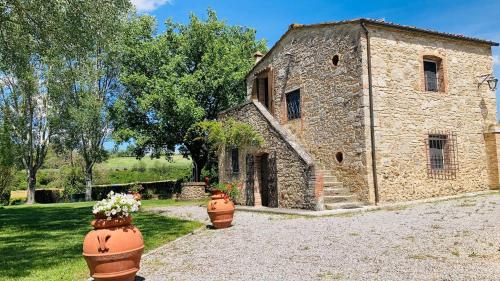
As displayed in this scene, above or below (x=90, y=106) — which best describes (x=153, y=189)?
below

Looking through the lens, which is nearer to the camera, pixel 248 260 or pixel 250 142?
pixel 248 260

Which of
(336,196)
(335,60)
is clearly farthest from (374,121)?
(335,60)

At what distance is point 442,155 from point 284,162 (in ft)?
18.6

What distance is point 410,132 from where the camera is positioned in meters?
13.2

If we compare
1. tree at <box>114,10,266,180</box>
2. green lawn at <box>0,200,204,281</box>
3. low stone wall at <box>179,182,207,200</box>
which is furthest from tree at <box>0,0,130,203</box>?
low stone wall at <box>179,182,207,200</box>

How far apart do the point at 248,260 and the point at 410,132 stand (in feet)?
30.1

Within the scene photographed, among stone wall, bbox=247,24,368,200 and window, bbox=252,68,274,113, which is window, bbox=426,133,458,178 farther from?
window, bbox=252,68,274,113

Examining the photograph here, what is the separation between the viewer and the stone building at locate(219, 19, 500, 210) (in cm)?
1263

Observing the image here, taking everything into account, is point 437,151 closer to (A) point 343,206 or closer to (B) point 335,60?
(A) point 343,206

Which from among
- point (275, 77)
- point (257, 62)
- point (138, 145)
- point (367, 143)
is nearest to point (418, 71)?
point (367, 143)

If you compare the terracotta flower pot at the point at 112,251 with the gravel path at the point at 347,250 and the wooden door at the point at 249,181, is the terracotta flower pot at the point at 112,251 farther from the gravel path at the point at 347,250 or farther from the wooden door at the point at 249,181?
the wooden door at the point at 249,181

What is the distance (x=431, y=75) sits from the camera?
1435 cm

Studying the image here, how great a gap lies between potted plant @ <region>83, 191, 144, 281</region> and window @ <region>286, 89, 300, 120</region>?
37.5ft

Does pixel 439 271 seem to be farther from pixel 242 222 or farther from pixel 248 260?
pixel 242 222
